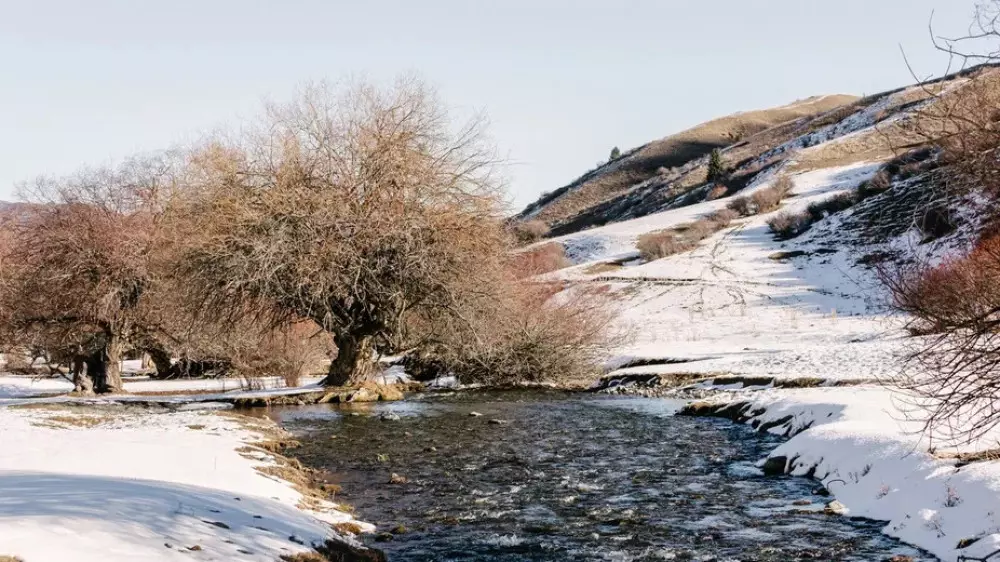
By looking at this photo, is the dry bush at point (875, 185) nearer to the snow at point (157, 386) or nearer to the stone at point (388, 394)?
the snow at point (157, 386)

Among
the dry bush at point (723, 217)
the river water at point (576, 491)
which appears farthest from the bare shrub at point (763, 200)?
the river water at point (576, 491)

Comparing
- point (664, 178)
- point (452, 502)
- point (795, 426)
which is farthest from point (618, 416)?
point (664, 178)

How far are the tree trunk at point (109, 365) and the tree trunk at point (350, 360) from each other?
8.76 m

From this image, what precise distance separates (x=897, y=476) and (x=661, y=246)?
53.9 metres

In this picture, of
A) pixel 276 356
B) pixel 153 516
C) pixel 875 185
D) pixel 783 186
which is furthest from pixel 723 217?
pixel 153 516

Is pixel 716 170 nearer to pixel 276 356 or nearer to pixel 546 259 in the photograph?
pixel 546 259

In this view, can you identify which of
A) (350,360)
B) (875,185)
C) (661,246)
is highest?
(875,185)

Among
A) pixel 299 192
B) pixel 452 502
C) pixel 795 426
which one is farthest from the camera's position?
pixel 299 192

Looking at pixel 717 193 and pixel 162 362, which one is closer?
pixel 162 362

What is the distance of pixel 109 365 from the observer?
31016 mm

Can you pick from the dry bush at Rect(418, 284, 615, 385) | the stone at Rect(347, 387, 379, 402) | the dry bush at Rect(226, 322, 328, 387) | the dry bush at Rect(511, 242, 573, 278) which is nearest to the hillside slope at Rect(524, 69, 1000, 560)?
the dry bush at Rect(511, 242, 573, 278)

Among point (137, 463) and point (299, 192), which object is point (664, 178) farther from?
point (137, 463)

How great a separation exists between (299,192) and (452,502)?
1594 cm

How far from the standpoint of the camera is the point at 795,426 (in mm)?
17547
